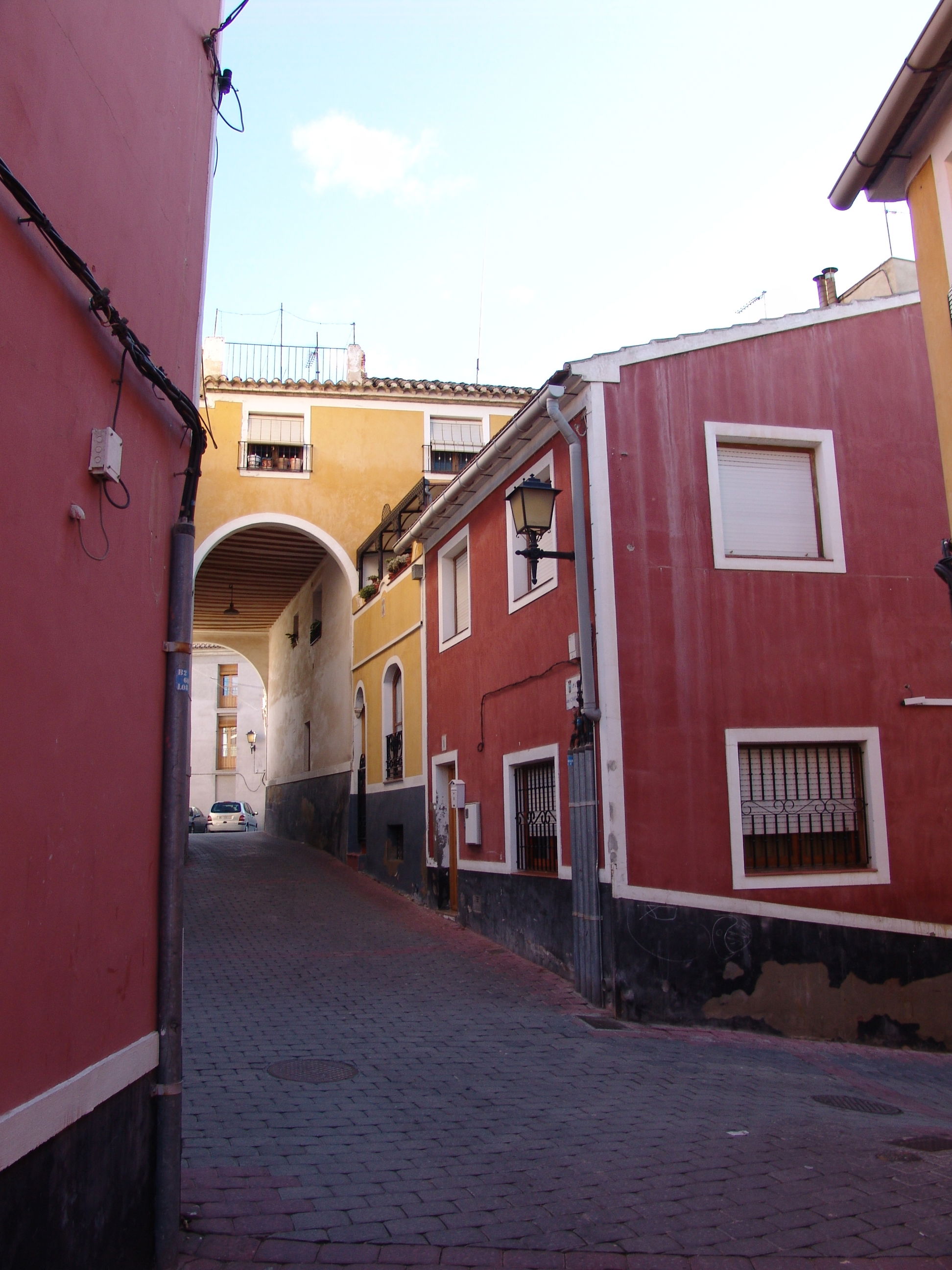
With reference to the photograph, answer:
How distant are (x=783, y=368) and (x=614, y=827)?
5191 millimetres

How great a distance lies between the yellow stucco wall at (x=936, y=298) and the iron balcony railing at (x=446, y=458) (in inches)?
627

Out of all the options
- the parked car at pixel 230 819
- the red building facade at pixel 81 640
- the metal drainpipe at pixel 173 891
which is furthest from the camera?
the parked car at pixel 230 819

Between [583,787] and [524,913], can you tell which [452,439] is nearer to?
[524,913]

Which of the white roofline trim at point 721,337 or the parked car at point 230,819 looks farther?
the parked car at point 230,819

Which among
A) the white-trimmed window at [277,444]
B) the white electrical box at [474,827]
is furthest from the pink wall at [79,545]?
the white-trimmed window at [277,444]

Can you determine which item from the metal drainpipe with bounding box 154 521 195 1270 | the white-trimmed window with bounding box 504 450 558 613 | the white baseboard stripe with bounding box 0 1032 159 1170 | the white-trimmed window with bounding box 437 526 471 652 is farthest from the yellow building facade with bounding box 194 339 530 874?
the white baseboard stripe with bounding box 0 1032 159 1170

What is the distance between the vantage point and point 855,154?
23.8ft

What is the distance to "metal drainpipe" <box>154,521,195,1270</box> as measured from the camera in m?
4.18

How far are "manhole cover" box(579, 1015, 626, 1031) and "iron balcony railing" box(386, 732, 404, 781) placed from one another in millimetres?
8351

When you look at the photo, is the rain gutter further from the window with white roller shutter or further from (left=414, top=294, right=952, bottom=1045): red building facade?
the window with white roller shutter

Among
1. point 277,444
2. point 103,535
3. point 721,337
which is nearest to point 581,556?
point 721,337

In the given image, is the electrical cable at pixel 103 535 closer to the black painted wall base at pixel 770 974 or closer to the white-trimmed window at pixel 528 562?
the black painted wall base at pixel 770 974

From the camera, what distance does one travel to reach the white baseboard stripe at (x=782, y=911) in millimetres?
9242

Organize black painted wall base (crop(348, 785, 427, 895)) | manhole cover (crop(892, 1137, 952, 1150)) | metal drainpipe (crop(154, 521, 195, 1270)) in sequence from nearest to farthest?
metal drainpipe (crop(154, 521, 195, 1270)), manhole cover (crop(892, 1137, 952, 1150)), black painted wall base (crop(348, 785, 427, 895))
